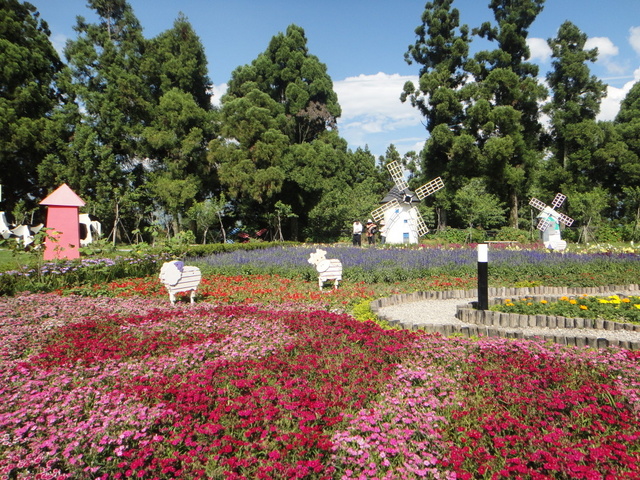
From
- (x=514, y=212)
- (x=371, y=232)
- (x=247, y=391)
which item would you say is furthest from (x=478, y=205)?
(x=247, y=391)

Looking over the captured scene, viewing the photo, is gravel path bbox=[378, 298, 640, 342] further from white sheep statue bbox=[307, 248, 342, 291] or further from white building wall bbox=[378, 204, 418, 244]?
white building wall bbox=[378, 204, 418, 244]

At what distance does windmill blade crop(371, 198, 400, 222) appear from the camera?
28389mm

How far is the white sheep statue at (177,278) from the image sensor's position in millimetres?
8438

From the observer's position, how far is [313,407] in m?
3.62

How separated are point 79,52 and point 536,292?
31458mm

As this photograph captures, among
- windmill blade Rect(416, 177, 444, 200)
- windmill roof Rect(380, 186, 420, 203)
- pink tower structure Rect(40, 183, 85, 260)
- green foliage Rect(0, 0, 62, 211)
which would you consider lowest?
pink tower structure Rect(40, 183, 85, 260)

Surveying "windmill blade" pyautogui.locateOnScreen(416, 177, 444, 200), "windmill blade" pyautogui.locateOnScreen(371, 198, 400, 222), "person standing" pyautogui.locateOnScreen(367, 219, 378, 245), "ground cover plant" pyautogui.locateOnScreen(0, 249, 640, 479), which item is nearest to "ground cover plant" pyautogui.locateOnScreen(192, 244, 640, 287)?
"ground cover plant" pyautogui.locateOnScreen(0, 249, 640, 479)

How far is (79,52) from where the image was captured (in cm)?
2811

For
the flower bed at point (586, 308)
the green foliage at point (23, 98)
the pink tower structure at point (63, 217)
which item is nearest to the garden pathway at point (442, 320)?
the flower bed at point (586, 308)

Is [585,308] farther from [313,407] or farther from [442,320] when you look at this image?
[313,407]

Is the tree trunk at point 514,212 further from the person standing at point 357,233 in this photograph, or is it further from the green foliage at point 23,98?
the green foliage at point 23,98

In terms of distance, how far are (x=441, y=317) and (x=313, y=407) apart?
4803mm

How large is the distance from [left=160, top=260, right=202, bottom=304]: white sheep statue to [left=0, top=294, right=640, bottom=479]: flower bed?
2.35 meters

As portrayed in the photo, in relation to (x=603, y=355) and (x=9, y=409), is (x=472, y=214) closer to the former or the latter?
(x=603, y=355)
